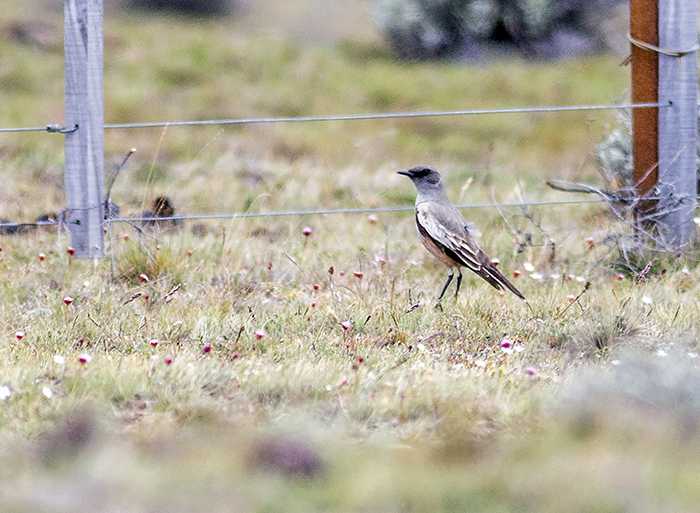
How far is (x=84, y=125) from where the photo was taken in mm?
4590

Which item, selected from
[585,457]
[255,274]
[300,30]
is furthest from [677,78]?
[300,30]

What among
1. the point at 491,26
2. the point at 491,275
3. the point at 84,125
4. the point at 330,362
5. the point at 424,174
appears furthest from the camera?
the point at 491,26

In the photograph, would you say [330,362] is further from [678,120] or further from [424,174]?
[678,120]

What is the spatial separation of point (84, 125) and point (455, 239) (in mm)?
2145

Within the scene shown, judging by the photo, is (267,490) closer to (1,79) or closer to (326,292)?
(326,292)

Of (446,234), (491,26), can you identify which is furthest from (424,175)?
(491,26)

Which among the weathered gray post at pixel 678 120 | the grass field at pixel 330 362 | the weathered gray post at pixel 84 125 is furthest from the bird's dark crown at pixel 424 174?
the weathered gray post at pixel 84 125

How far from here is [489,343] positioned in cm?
379

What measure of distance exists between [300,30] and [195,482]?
46.7 feet

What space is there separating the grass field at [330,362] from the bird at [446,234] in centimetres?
17

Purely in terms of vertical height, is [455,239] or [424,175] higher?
[424,175]

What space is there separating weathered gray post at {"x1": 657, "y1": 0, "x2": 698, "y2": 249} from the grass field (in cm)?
26

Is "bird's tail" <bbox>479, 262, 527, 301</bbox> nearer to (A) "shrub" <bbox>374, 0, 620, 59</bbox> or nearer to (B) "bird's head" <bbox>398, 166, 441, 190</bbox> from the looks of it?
(B) "bird's head" <bbox>398, 166, 441, 190</bbox>

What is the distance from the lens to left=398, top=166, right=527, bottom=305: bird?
4.12 m
